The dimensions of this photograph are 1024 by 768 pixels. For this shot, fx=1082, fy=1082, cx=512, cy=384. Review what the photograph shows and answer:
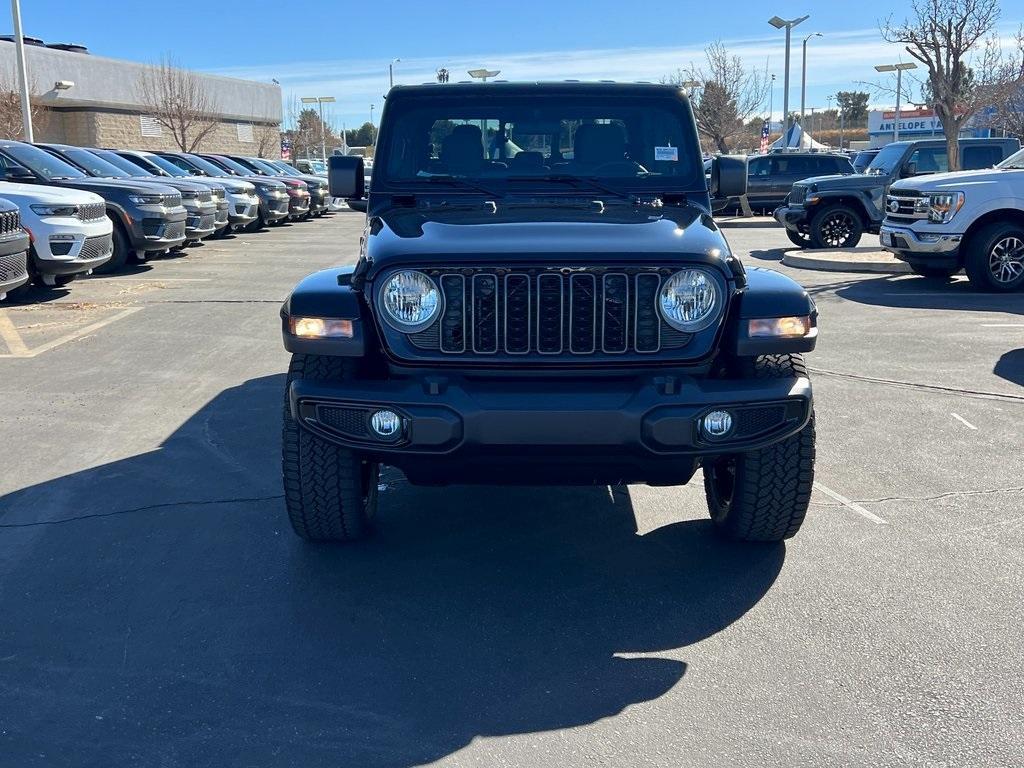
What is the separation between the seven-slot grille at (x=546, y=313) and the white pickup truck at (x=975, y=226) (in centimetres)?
943

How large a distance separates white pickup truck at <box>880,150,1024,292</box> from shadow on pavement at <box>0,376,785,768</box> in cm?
849

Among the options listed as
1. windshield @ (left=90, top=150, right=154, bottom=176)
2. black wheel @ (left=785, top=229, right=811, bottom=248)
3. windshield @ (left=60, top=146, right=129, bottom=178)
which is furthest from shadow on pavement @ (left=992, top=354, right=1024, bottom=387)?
windshield @ (left=90, top=150, right=154, bottom=176)

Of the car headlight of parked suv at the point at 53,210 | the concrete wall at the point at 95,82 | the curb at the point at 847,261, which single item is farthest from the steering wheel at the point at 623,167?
the concrete wall at the point at 95,82

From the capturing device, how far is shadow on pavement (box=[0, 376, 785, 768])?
3143mm

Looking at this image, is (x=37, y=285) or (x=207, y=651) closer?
(x=207, y=651)

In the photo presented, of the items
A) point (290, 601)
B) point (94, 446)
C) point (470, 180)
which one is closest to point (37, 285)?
point (94, 446)

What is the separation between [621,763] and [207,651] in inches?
58.6

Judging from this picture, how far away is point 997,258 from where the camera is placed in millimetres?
12164

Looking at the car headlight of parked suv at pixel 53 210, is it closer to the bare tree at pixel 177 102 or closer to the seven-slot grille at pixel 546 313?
the seven-slot grille at pixel 546 313

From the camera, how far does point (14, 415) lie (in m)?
6.80

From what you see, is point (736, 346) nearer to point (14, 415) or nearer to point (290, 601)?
point (290, 601)

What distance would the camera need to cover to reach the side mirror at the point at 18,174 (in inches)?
549

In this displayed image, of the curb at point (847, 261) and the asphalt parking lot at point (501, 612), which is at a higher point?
the curb at point (847, 261)

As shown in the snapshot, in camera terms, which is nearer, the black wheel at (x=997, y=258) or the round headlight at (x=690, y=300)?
the round headlight at (x=690, y=300)
